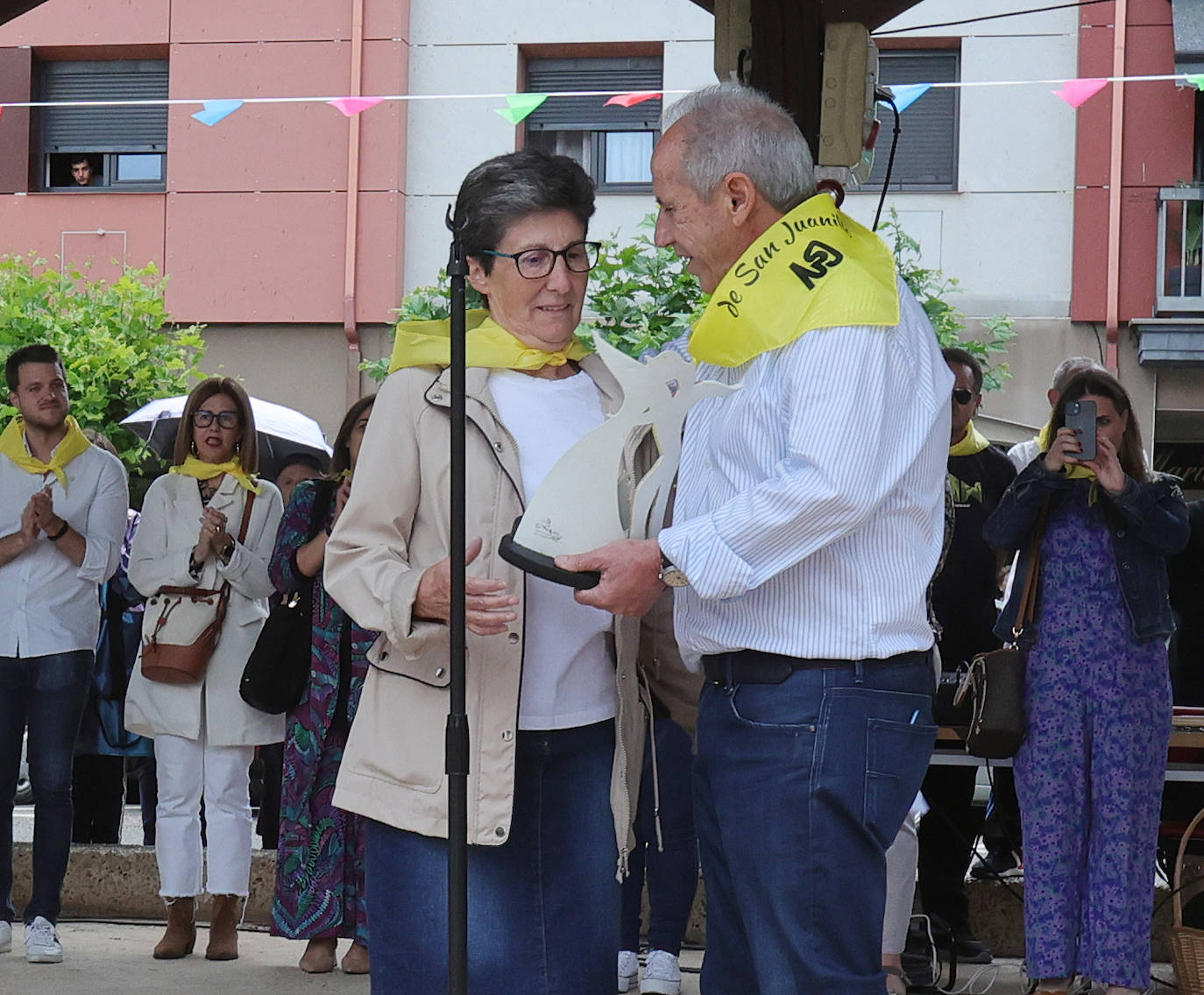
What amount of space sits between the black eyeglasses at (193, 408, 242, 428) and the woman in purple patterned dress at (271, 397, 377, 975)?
554 millimetres

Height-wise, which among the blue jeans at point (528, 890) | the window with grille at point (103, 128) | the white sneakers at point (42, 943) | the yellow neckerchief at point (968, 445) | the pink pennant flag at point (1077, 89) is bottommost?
the white sneakers at point (42, 943)

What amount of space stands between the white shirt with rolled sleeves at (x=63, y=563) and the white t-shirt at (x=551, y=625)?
3260 millimetres

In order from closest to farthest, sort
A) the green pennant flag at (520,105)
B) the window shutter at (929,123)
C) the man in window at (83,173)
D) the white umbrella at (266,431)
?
the white umbrella at (266,431), the green pennant flag at (520,105), the window shutter at (929,123), the man in window at (83,173)

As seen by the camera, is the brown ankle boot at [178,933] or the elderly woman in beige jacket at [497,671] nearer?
the elderly woman in beige jacket at [497,671]

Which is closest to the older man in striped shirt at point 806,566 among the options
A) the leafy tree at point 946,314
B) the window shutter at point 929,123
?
the leafy tree at point 946,314

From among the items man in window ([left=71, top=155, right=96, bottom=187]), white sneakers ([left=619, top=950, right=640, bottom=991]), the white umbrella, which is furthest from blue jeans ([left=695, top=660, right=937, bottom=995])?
man in window ([left=71, top=155, right=96, bottom=187])

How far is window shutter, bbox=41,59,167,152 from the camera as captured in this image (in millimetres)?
14367

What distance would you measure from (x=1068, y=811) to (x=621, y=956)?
1.35 meters

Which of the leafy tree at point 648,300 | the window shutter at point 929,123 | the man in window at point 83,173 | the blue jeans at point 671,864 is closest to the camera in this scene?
the blue jeans at point 671,864

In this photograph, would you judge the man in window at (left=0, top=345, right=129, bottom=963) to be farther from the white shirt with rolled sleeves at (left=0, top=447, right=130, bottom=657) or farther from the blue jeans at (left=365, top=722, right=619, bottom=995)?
the blue jeans at (left=365, top=722, right=619, bottom=995)

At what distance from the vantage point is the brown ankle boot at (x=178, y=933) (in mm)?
5664

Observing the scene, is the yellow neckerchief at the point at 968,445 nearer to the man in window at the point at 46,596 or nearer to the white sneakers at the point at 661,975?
the white sneakers at the point at 661,975

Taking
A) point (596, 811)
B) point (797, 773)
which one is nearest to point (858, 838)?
point (797, 773)

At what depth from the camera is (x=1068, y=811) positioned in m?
4.87
